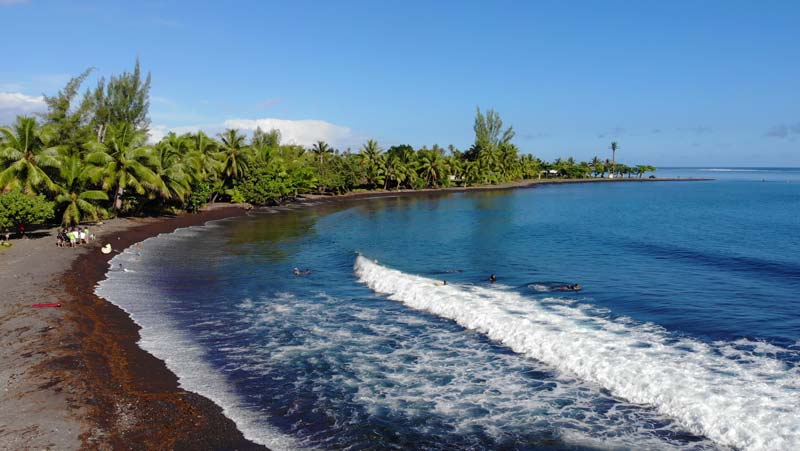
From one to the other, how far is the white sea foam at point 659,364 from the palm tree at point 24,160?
1203 inches

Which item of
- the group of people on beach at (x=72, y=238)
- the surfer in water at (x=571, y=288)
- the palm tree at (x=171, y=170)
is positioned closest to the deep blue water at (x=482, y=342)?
the surfer in water at (x=571, y=288)

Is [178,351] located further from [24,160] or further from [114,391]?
[24,160]

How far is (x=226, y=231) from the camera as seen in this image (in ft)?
170

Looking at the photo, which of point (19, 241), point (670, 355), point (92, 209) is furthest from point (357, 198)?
point (670, 355)

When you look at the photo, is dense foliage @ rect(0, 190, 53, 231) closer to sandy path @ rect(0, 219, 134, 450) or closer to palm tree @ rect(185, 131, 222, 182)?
sandy path @ rect(0, 219, 134, 450)

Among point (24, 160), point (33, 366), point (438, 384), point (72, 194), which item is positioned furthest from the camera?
point (72, 194)

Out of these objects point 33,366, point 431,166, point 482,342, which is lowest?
point 482,342

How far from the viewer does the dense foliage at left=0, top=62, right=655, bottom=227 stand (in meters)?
40.8

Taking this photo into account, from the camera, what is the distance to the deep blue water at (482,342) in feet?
42.4

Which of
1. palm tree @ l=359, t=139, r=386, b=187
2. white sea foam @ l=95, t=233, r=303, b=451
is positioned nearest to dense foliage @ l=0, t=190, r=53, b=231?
white sea foam @ l=95, t=233, r=303, b=451

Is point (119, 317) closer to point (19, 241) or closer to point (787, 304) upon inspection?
point (19, 241)

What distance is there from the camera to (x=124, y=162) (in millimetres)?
49281

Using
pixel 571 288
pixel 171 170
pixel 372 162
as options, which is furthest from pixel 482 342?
pixel 372 162

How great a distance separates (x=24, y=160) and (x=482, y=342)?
36739 mm
